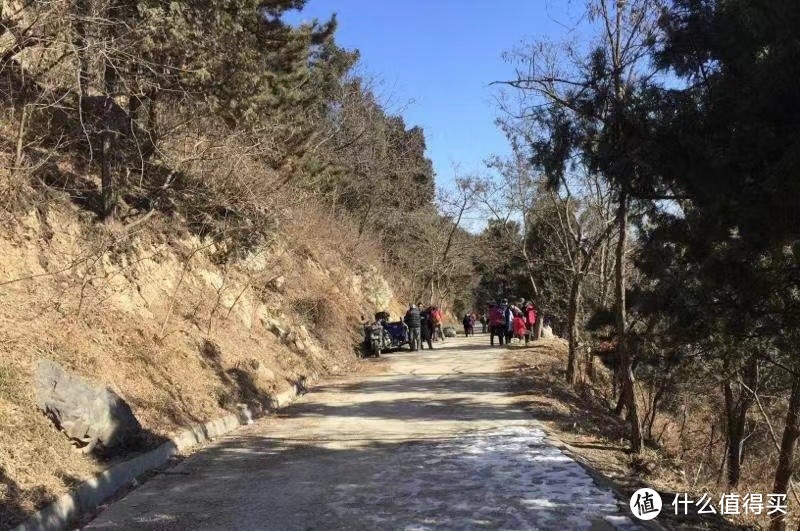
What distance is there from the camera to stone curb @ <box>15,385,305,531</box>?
5510 mm

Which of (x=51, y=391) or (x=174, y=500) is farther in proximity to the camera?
(x=51, y=391)

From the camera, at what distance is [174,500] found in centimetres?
647

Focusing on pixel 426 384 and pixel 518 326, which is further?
pixel 518 326

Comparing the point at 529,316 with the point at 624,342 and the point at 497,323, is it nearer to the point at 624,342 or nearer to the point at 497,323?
the point at 497,323

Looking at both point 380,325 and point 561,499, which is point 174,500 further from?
point 380,325

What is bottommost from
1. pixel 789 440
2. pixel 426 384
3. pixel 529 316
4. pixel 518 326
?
pixel 789 440

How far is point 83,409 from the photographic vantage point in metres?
7.09

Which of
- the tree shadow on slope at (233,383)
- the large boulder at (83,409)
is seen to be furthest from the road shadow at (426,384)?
the large boulder at (83,409)

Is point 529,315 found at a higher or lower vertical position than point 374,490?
higher

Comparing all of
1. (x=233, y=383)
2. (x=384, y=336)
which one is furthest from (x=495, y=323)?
(x=233, y=383)

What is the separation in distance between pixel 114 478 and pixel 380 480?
9.47ft

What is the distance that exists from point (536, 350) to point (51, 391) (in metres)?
18.1

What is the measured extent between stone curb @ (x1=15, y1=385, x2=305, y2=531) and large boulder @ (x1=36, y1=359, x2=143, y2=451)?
0.37m

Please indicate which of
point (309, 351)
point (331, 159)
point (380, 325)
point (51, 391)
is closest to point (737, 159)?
point (51, 391)
